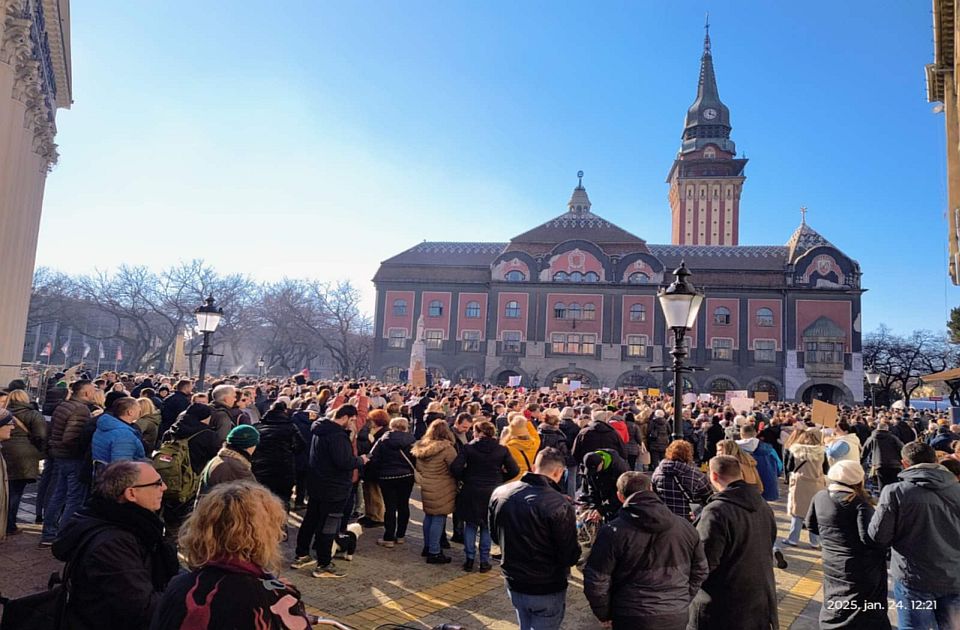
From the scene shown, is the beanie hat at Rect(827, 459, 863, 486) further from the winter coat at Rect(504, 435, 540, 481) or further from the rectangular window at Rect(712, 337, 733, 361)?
the rectangular window at Rect(712, 337, 733, 361)

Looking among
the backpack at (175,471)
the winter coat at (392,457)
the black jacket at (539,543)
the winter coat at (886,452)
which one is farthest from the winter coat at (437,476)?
the winter coat at (886,452)

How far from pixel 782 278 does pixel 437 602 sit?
161 feet

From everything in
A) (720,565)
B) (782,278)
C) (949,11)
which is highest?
(949,11)

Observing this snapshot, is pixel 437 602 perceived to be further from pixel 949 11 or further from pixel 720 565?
pixel 949 11

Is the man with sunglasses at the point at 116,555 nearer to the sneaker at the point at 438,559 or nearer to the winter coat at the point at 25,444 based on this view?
the sneaker at the point at 438,559

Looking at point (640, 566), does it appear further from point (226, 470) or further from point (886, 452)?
point (886, 452)

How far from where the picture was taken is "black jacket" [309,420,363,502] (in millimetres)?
6777

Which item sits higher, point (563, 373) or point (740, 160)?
point (740, 160)

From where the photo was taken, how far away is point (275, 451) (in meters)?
7.55

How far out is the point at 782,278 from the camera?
4838 cm

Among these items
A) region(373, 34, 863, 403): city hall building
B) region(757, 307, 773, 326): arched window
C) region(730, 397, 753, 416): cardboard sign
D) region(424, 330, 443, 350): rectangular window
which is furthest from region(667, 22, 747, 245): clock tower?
region(730, 397, 753, 416): cardboard sign

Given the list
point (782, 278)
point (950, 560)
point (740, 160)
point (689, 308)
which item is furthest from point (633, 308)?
point (950, 560)

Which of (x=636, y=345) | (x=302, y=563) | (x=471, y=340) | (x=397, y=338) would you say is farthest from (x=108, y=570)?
(x=397, y=338)

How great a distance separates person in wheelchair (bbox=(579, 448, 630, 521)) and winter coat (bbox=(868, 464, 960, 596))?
2.63 meters
